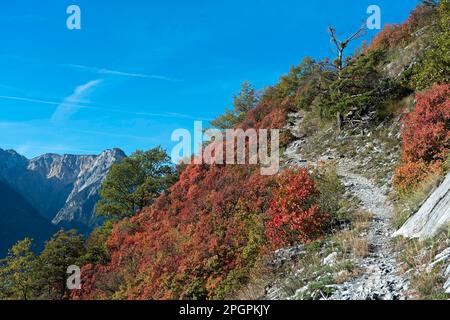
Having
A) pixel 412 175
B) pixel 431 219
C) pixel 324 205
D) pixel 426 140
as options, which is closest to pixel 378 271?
pixel 431 219

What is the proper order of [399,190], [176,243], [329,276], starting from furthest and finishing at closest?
[176,243] < [399,190] < [329,276]

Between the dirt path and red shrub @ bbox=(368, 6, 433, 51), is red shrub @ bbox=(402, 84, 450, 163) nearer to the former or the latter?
the dirt path

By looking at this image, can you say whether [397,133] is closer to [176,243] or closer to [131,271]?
[176,243]

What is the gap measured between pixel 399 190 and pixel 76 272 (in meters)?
22.3

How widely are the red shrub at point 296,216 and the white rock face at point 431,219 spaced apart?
265cm

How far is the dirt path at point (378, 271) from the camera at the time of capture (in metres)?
6.83

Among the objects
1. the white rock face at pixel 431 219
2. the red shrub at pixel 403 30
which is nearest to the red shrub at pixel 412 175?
the white rock face at pixel 431 219

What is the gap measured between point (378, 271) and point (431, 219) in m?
2.13

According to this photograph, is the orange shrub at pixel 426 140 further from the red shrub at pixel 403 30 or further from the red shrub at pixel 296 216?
the red shrub at pixel 403 30

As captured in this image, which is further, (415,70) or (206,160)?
(206,160)

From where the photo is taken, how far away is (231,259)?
14883 mm

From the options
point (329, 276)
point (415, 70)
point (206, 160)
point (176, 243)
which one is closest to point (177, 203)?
point (206, 160)

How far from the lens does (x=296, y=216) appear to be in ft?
42.0

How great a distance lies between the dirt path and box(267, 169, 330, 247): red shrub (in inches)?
67.8
